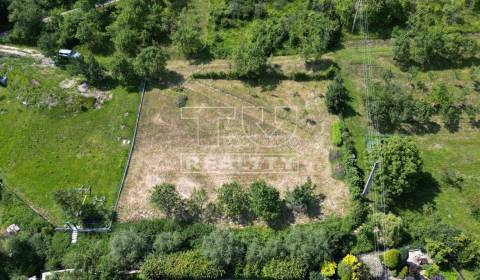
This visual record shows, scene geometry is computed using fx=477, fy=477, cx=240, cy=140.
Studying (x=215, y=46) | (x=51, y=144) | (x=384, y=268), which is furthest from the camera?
(x=215, y=46)

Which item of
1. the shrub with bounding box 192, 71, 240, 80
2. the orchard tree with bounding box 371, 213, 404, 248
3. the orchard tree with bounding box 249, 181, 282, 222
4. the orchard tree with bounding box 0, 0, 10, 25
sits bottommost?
the orchard tree with bounding box 371, 213, 404, 248

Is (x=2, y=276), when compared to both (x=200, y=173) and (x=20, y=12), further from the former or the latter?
(x=20, y=12)

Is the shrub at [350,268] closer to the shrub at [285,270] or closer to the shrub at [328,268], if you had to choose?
the shrub at [328,268]

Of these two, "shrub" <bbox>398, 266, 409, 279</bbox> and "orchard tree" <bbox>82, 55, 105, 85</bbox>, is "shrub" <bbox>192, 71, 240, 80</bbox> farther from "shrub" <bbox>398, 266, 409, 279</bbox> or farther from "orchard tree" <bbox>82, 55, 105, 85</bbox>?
"shrub" <bbox>398, 266, 409, 279</bbox>

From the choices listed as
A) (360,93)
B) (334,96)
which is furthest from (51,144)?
(360,93)

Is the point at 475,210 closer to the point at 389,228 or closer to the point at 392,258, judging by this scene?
the point at 389,228

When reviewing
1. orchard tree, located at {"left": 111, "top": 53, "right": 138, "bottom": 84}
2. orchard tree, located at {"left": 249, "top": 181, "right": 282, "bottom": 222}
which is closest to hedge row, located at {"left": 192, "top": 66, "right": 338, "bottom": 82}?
orchard tree, located at {"left": 111, "top": 53, "right": 138, "bottom": 84}
